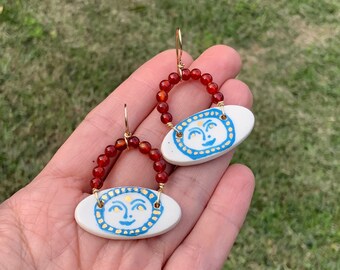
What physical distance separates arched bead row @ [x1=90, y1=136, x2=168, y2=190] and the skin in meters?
0.05

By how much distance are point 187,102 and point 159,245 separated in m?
0.74

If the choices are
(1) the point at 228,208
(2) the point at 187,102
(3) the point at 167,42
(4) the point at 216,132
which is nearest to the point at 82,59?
(3) the point at 167,42

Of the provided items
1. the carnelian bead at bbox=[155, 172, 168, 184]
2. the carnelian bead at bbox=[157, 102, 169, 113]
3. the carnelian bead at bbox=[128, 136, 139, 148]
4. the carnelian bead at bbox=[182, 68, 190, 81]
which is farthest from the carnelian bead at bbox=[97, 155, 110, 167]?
the carnelian bead at bbox=[182, 68, 190, 81]

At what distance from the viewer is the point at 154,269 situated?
7.33 feet

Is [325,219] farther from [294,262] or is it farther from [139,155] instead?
[139,155]

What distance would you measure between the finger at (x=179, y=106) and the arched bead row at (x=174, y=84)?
0.16ft

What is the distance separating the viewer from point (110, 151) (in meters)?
2.47

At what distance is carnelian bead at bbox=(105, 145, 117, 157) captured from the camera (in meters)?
2.47

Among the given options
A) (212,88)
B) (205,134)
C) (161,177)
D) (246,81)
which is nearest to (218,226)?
(161,177)

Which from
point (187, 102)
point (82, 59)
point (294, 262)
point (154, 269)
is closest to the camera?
point (154, 269)

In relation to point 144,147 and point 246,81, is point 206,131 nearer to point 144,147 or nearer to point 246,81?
point 144,147

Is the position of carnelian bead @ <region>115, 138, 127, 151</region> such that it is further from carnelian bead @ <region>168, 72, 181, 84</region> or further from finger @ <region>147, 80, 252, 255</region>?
carnelian bead @ <region>168, 72, 181, 84</region>

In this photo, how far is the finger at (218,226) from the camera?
227 centimetres

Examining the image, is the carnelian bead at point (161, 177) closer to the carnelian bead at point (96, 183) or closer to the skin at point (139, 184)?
the skin at point (139, 184)
